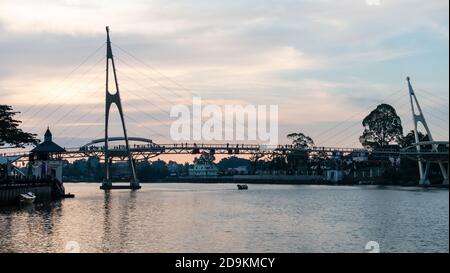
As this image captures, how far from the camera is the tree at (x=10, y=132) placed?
87.5 metres

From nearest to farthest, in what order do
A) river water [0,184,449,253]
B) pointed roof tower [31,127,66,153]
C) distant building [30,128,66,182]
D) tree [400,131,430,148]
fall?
river water [0,184,449,253] < distant building [30,128,66,182] < pointed roof tower [31,127,66,153] < tree [400,131,430,148]

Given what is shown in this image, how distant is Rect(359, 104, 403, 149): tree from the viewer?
6698 inches

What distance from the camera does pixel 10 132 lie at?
8806cm

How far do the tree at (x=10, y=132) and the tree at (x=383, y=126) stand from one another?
100342 mm

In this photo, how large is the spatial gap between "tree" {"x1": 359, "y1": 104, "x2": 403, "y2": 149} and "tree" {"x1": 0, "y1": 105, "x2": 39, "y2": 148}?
10034 cm

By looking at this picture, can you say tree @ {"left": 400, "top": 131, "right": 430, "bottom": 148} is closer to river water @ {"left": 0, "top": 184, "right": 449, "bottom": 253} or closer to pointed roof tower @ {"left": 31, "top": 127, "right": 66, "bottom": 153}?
pointed roof tower @ {"left": 31, "top": 127, "right": 66, "bottom": 153}

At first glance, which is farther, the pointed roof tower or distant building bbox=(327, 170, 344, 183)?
distant building bbox=(327, 170, 344, 183)

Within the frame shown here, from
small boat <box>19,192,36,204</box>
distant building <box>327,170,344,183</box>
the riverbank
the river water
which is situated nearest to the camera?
the river water

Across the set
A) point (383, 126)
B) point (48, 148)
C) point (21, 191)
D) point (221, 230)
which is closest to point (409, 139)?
point (383, 126)

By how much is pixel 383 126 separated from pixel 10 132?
105 m

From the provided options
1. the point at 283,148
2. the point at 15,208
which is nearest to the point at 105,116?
the point at 283,148

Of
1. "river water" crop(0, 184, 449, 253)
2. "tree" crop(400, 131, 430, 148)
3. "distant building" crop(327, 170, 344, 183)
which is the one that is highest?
"tree" crop(400, 131, 430, 148)

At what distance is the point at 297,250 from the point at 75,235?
1514 centimetres

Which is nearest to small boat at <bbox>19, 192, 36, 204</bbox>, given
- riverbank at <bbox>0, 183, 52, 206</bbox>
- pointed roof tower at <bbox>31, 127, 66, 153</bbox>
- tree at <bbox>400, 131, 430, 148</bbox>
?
riverbank at <bbox>0, 183, 52, 206</bbox>
